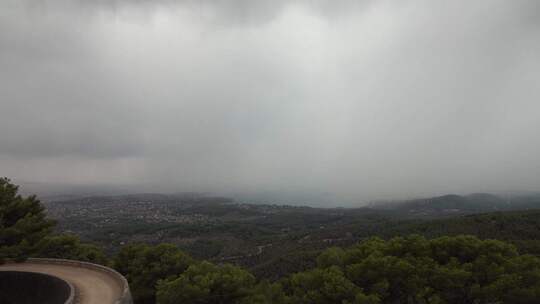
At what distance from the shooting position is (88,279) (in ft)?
78.7

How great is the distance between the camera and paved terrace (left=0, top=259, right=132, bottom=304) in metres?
20.0

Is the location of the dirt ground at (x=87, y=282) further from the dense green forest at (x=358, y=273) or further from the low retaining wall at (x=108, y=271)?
the dense green forest at (x=358, y=273)

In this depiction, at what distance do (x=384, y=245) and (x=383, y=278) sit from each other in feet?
14.4

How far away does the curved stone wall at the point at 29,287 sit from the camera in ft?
70.2

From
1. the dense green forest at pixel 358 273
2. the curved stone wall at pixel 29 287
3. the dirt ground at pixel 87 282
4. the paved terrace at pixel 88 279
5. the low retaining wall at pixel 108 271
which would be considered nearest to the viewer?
the low retaining wall at pixel 108 271

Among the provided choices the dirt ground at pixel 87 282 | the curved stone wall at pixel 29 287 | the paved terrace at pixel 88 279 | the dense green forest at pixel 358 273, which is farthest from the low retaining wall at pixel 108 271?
the curved stone wall at pixel 29 287

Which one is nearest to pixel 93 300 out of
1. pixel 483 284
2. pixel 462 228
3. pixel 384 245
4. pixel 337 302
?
pixel 337 302

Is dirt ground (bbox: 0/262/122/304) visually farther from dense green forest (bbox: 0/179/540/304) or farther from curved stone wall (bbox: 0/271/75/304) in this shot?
dense green forest (bbox: 0/179/540/304)

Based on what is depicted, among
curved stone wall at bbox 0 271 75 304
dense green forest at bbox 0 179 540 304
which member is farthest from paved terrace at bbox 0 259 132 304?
dense green forest at bbox 0 179 540 304

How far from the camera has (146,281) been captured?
32.1 meters

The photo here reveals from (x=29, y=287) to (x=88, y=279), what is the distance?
3.75 meters

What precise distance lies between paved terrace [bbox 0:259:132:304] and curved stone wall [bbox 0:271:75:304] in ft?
3.60

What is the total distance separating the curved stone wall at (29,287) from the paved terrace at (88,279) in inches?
43.2

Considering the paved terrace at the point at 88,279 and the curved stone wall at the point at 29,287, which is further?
the curved stone wall at the point at 29,287
